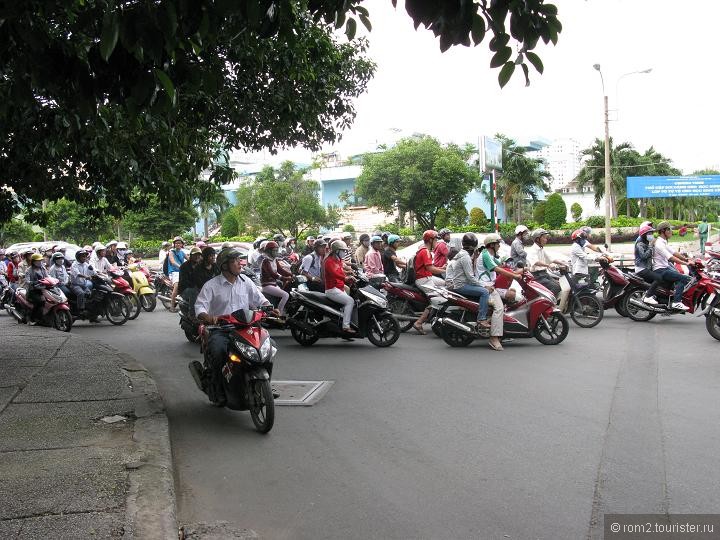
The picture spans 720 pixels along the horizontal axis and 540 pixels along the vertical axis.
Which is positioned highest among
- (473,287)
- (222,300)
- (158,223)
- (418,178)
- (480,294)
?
(418,178)

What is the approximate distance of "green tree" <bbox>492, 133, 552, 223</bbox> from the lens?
6322 centimetres

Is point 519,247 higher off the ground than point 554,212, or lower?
higher

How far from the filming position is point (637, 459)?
535 cm

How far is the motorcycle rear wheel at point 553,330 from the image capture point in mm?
11062

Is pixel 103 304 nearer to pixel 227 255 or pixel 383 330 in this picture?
pixel 383 330

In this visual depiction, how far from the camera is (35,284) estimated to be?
15.1m

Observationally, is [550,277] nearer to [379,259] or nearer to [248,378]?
[379,259]

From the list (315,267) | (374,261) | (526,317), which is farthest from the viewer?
(374,261)

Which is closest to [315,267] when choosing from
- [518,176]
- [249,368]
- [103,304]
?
[103,304]

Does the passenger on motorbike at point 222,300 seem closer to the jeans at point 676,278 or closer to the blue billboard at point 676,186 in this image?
the jeans at point 676,278

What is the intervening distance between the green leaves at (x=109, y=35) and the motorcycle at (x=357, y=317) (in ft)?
27.3

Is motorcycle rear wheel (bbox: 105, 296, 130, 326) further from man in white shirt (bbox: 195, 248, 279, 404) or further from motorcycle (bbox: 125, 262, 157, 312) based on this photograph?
man in white shirt (bbox: 195, 248, 279, 404)

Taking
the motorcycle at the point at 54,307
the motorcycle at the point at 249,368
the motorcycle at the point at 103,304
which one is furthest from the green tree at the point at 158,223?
the motorcycle at the point at 249,368

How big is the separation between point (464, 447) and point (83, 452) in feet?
9.63
